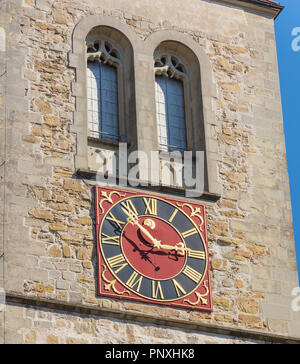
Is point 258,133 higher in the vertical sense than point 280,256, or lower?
higher

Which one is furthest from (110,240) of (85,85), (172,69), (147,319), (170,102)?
(172,69)

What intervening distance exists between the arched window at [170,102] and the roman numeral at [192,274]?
2417 millimetres

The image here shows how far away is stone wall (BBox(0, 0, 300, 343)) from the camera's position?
27266mm

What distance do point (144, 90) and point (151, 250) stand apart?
307 cm

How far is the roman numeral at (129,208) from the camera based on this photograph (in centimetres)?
2839

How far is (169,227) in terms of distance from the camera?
28562mm

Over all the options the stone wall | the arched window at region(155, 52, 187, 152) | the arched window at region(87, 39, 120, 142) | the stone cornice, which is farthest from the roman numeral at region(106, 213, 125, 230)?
the arched window at region(155, 52, 187, 152)

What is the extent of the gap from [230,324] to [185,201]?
2197mm

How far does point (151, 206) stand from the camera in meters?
28.6

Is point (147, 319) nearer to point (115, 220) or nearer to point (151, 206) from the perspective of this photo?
point (115, 220)

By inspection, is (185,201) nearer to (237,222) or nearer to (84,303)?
(237,222)

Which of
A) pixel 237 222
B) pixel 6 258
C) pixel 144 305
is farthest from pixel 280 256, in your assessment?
pixel 6 258

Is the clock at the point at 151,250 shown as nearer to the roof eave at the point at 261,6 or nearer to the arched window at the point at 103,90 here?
the arched window at the point at 103,90
